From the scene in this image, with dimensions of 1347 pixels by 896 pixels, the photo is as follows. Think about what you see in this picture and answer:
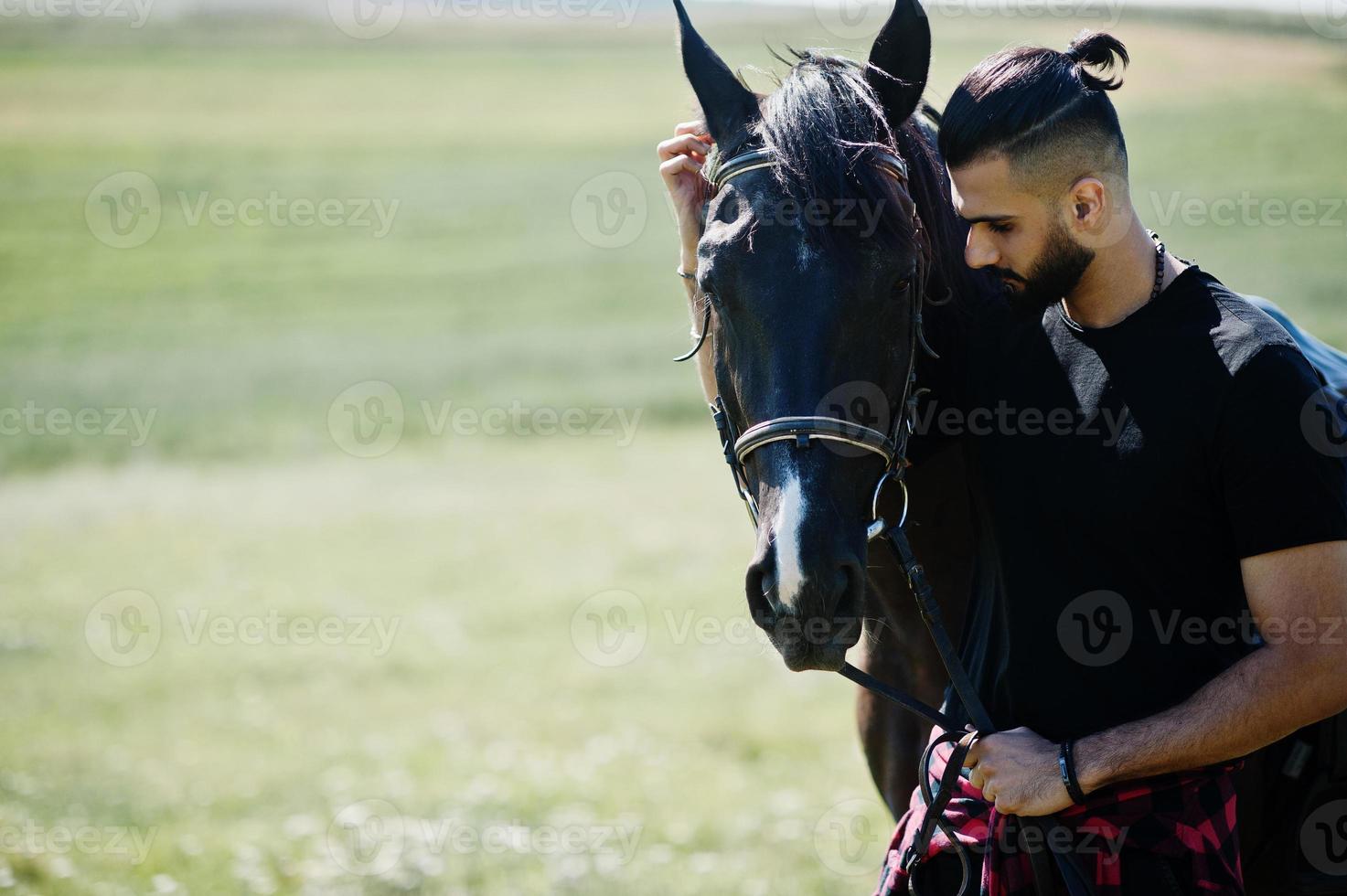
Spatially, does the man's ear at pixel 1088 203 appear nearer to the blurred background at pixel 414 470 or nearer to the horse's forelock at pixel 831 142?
the horse's forelock at pixel 831 142

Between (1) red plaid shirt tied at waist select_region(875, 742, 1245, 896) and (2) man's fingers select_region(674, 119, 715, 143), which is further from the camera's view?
(2) man's fingers select_region(674, 119, 715, 143)

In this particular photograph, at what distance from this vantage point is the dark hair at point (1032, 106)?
2281 millimetres

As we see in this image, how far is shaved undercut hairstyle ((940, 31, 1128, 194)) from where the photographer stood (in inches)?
89.9

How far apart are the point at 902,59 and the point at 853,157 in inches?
16.8

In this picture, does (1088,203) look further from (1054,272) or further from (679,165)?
(679,165)

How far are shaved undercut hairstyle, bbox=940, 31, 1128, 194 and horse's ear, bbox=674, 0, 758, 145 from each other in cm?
65

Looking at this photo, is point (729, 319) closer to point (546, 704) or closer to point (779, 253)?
point (779, 253)

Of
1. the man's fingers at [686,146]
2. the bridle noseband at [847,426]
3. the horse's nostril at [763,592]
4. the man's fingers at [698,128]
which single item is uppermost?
the man's fingers at [698,128]

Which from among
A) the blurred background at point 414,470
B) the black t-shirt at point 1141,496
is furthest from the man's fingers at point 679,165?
the black t-shirt at point 1141,496
